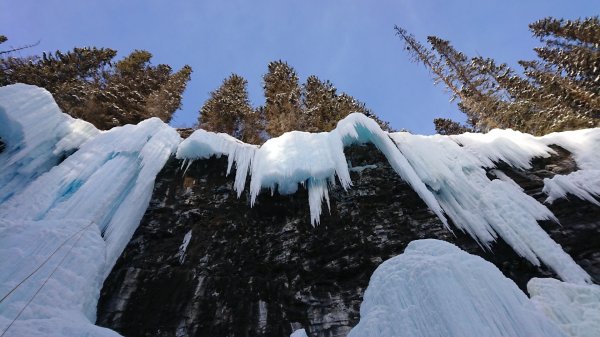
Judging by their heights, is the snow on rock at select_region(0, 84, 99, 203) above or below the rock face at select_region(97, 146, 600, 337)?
above

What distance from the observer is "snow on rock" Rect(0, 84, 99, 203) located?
6113mm

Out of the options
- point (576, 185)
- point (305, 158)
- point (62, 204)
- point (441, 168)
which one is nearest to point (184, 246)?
point (62, 204)

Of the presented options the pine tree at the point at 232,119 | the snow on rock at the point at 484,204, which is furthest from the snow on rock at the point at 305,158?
the pine tree at the point at 232,119

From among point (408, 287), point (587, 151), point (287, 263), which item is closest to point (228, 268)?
point (287, 263)

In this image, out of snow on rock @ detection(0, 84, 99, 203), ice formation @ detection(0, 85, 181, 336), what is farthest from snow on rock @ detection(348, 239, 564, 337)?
snow on rock @ detection(0, 84, 99, 203)

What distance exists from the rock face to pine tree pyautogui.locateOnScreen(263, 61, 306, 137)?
7.79 metres

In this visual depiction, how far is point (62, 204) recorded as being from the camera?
5660 millimetres

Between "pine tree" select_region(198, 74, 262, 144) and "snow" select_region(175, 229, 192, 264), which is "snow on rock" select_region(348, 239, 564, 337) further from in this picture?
"pine tree" select_region(198, 74, 262, 144)

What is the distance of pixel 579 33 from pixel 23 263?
1997 centimetres

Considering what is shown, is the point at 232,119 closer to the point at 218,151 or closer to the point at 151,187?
the point at 218,151

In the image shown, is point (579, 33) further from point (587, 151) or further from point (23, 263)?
point (23, 263)

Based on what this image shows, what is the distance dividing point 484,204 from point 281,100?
1179cm

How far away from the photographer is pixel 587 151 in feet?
23.2

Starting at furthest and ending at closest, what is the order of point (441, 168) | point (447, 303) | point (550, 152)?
point (550, 152), point (441, 168), point (447, 303)
